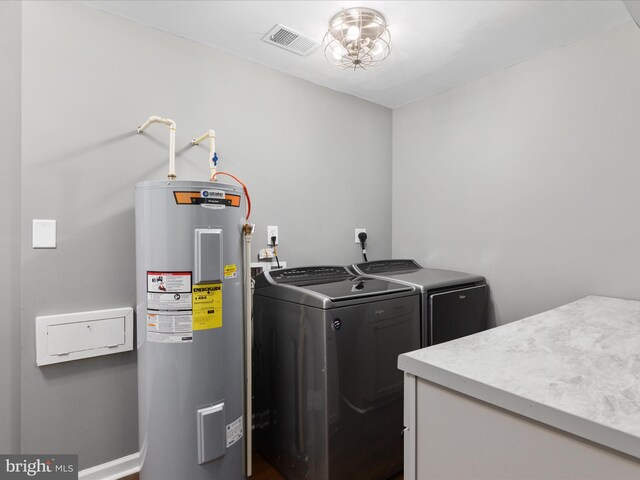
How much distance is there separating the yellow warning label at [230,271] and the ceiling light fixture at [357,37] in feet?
4.21

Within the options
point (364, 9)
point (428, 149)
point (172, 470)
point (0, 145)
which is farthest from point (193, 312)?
point (428, 149)

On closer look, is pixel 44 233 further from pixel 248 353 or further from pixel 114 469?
pixel 114 469

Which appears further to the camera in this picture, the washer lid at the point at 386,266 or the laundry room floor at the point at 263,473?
the washer lid at the point at 386,266

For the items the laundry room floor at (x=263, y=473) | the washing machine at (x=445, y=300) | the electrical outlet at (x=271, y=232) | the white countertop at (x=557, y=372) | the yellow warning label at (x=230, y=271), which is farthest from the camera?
the electrical outlet at (x=271, y=232)

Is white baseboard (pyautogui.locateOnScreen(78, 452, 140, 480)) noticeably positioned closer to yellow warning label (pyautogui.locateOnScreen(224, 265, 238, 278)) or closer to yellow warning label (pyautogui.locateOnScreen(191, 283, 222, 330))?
yellow warning label (pyautogui.locateOnScreen(191, 283, 222, 330))

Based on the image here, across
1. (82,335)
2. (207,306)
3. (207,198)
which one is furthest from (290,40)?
(82,335)

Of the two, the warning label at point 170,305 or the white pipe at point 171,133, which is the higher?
the white pipe at point 171,133

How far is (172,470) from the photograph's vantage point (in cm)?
147

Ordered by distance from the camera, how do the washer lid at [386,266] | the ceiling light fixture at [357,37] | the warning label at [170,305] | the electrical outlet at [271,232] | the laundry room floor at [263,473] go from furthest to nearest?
the washer lid at [386,266]
the electrical outlet at [271,232]
the laundry room floor at [263,473]
the ceiling light fixture at [357,37]
the warning label at [170,305]

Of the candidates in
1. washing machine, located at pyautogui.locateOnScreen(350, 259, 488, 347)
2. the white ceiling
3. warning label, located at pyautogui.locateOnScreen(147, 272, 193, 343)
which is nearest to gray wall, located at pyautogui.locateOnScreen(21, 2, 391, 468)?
the white ceiling

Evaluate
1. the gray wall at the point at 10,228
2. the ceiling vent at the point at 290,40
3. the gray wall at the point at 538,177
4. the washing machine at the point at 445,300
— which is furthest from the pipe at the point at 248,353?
the gray wall at the point at 538,177

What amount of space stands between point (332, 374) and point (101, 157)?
4.92ft

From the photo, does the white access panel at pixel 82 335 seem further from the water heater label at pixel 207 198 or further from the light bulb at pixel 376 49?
the light bulb at pixel 376 49

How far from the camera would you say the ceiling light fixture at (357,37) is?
168cm
